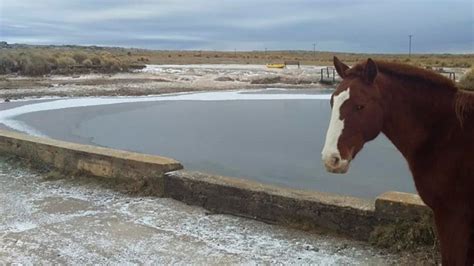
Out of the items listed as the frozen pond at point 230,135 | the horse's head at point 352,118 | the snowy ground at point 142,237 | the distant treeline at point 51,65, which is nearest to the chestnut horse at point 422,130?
the horse's head at point 352,118

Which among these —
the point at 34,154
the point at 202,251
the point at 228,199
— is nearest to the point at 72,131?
the point at 34,154

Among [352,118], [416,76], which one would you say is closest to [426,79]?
[416,76]

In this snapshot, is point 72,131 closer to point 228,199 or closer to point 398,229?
point 228,199

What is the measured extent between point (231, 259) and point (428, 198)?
1.97 meters

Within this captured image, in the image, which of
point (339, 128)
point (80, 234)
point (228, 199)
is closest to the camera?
point (339, 128)

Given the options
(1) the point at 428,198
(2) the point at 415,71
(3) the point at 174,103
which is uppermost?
(2) the point at 415,71

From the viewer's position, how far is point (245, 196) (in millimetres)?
5484

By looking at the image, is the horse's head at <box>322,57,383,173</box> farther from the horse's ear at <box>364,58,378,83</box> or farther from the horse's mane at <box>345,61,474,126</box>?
the horse's mane at <box>345,61,474,126</box>

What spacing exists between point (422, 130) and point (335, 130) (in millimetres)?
549

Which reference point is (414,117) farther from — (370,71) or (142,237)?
(142,237)

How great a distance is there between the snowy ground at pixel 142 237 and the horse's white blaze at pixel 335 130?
5.99 ft

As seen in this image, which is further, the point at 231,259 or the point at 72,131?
the point at 72,131

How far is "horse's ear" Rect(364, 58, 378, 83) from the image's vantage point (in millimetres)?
2760

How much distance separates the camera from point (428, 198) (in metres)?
2.88
